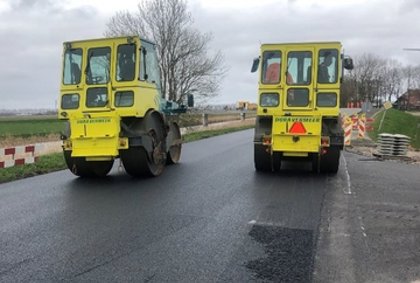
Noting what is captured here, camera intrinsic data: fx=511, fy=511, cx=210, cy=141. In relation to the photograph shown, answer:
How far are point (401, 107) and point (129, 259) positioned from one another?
11489 centimetres

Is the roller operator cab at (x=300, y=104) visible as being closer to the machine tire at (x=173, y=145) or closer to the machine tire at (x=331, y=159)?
the machine tire at (x=331, y=159)

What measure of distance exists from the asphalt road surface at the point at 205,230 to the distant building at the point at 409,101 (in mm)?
107603

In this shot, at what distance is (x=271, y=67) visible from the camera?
12.5 metres

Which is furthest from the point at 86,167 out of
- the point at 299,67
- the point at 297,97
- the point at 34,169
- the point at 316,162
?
the point at 299,67

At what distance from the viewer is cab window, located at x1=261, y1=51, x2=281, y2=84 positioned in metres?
12.4

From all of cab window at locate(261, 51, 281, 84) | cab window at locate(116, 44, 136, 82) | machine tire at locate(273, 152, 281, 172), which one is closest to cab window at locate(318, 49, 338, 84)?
cab window at locate(261, 51, 281, 84)

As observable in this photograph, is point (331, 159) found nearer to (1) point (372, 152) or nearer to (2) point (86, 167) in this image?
(2) point (86, 167)

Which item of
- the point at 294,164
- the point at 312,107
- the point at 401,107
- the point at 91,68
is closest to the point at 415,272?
the point at 312,107

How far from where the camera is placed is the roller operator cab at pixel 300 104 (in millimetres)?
11844

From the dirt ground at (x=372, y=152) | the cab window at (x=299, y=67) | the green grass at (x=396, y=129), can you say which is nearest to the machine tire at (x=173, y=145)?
the cab window at (x=299, y=67)

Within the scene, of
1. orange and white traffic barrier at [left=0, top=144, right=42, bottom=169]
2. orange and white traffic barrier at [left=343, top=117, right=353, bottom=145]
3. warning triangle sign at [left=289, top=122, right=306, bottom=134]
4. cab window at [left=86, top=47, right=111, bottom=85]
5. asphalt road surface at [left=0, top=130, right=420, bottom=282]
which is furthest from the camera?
orange and white traffic barrier at [left=343, top=117, right=353, bottom=145]

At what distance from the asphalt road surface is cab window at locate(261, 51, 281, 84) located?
2468mm

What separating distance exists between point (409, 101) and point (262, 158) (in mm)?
110044

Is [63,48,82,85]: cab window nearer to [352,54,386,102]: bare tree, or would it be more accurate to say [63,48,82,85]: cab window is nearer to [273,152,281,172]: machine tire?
[273,152,281,172]: machine tire
